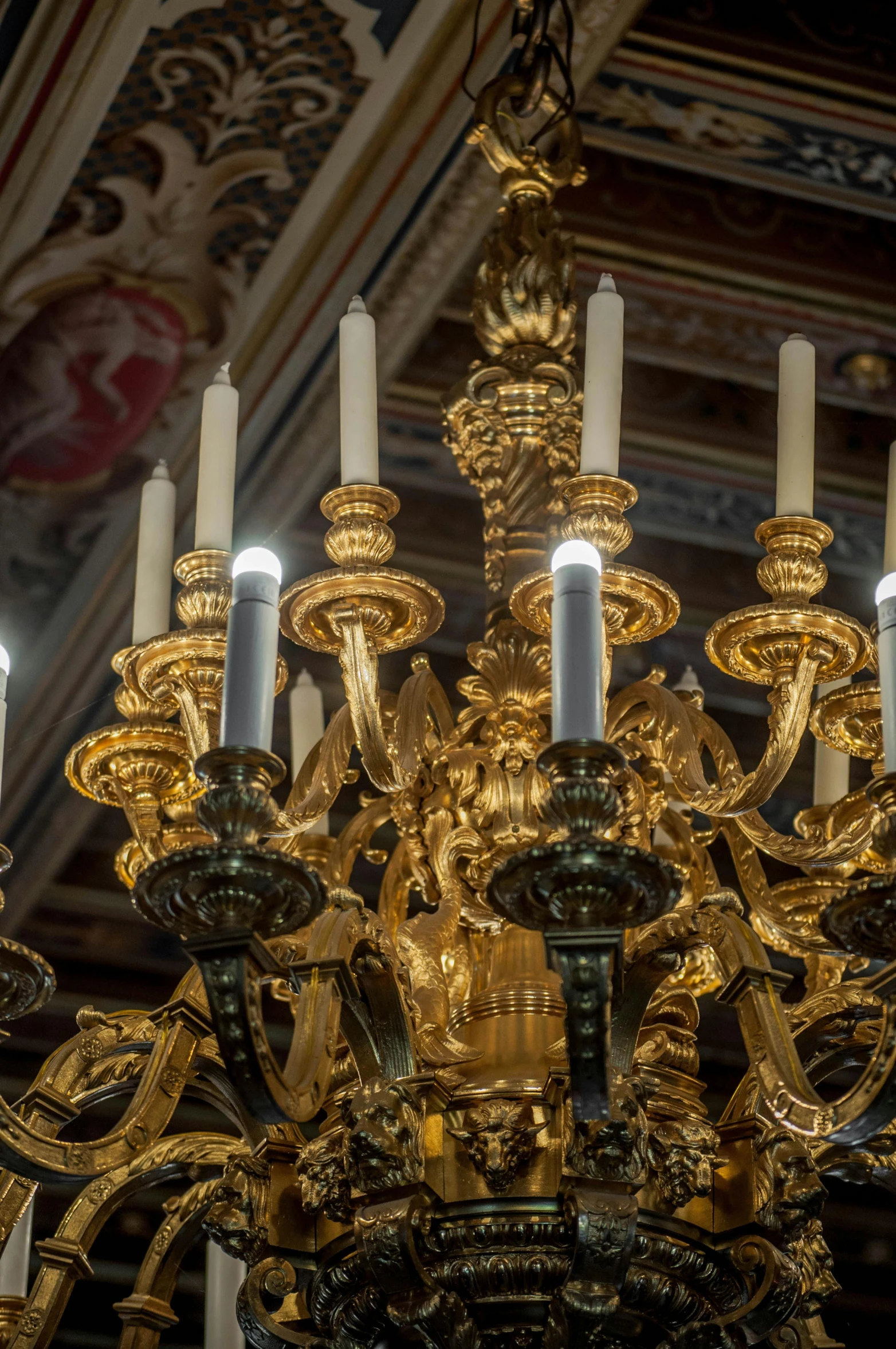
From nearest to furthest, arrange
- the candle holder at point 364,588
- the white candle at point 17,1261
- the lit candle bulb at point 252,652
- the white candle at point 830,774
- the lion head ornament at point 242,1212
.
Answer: the lit candle bulb at point 252,652, the lion head ornament at point 242,1212, the candle holder at point 364,588, the white candle at point 17,1261, the white candle at point 830,774

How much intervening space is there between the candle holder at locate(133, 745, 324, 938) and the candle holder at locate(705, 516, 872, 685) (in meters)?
0.79

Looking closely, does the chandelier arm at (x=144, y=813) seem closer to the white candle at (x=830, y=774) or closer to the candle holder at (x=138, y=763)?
the candle holder at (x=138, y=763)

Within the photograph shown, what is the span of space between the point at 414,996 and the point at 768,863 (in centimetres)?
382

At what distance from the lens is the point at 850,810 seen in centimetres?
264

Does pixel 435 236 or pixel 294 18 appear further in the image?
pixel 435 236

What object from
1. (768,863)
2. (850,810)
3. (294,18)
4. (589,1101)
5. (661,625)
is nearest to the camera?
(589,1101)

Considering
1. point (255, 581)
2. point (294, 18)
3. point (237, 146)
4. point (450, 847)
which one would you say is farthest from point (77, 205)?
point (255, 581)

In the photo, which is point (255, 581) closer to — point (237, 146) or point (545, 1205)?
point (545, 1205)

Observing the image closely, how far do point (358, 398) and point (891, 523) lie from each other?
689 millimetres

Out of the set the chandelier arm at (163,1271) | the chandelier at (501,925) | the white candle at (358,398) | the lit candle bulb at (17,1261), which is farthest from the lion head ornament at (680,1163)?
the lit candle bulb at (17,1261)

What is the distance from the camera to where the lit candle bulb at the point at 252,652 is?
6.15 ft

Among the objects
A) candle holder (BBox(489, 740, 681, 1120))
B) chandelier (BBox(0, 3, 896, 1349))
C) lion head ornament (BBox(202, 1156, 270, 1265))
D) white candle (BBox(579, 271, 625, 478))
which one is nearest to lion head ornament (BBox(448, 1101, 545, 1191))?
chandelier (BBox(0, 3, 896, 1349))

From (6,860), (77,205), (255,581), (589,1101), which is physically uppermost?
(77,205)

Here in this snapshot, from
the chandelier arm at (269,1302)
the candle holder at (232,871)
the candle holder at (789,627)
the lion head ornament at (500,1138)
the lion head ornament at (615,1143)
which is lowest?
the chandelier arm at (269,1302)
